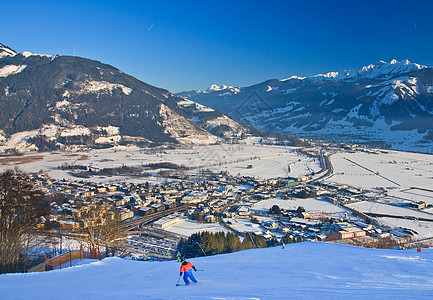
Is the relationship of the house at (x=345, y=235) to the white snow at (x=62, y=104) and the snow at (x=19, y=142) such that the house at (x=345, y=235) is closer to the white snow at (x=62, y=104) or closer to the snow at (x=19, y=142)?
the snow at (x=19, y=142)

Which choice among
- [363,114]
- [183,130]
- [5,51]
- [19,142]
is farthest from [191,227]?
[363,114]

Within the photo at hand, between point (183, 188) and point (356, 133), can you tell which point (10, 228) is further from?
point (356, 133)

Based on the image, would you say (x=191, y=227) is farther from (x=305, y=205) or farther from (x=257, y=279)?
(x=257, y=279)

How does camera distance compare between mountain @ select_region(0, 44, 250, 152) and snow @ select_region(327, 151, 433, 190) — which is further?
mountain @ select_region(0, 44, 250, 152)

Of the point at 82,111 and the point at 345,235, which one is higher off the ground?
the point at 82,111

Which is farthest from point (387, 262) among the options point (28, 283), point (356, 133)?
point (356, 133)

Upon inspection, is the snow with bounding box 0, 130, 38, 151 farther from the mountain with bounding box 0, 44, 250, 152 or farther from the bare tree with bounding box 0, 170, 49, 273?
the bare tree with bounding box 0, 170, 49, 273

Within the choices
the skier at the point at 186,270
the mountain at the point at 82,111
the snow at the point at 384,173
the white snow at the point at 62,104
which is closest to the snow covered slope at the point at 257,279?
the skier at the point at 186,270

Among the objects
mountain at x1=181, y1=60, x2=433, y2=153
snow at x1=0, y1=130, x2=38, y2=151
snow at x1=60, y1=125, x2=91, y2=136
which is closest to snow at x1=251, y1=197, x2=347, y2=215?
snow at x1=0, y1=130, x2=38, y2=151
